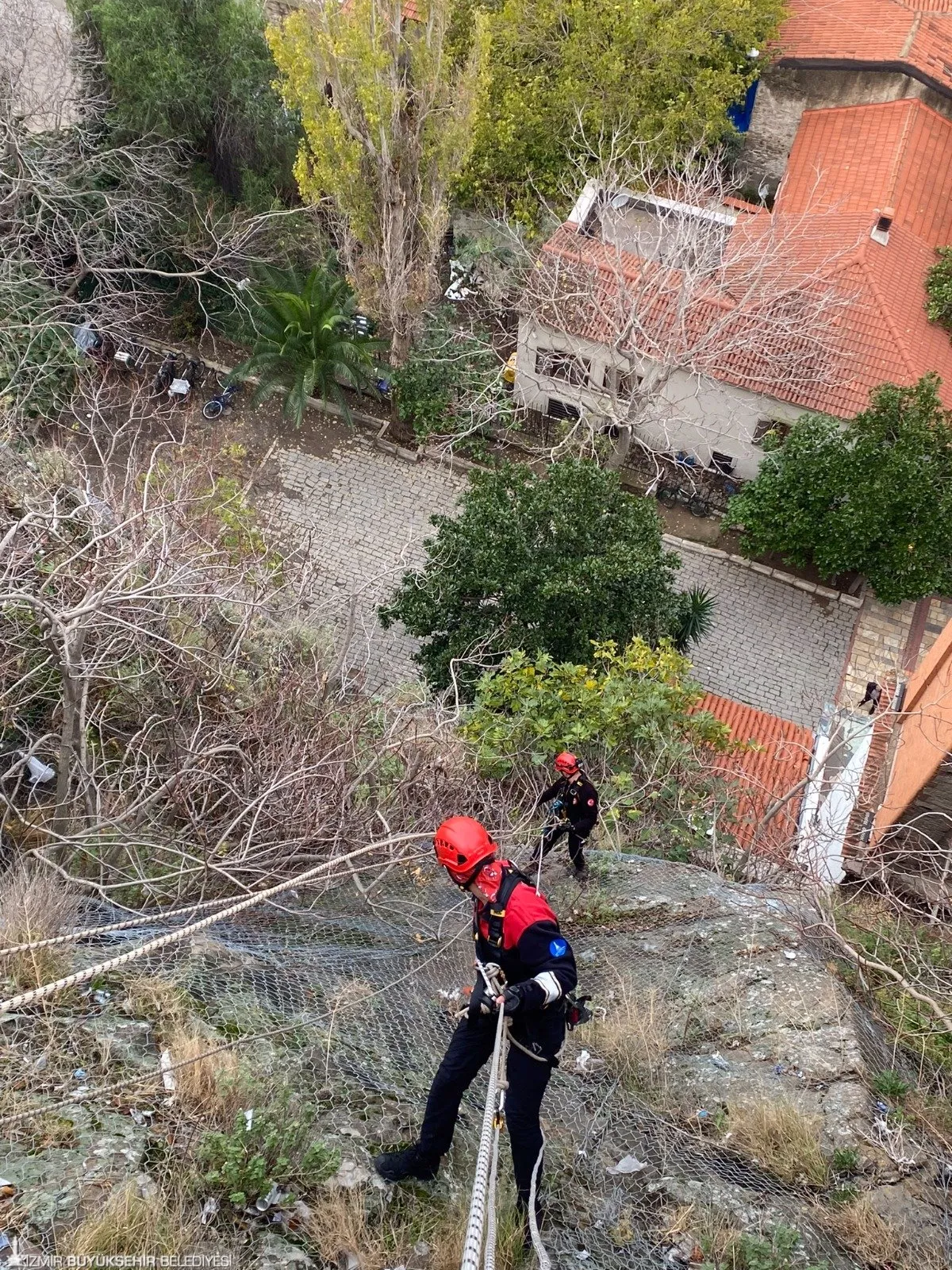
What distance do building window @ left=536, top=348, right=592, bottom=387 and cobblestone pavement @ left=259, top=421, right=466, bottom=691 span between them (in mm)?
2439

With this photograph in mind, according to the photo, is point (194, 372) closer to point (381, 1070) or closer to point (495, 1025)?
point (381, 1070)

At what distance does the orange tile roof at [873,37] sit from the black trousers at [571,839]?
17361 mm

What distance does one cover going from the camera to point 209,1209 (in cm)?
434

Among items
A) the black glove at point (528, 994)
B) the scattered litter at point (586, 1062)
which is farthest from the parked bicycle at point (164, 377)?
the black glove at point (528, 994)

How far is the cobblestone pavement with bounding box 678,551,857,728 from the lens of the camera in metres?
16.0

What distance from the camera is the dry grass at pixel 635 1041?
6.12m

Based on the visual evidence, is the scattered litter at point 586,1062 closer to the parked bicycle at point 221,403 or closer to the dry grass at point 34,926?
the dry grass at point 34,926

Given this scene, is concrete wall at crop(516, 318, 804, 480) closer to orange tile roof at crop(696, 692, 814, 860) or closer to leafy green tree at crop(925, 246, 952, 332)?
leafy green tree at crop(925, 246, 952, 332)

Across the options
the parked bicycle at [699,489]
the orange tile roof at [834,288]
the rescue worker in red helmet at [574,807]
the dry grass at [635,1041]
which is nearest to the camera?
the dry grass at [635,1041]

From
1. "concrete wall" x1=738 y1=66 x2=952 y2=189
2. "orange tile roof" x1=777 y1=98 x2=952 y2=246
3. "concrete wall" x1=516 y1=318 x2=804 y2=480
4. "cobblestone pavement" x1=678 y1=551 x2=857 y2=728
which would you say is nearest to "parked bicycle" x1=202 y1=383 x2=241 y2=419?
"concrete wall" x1=516 y1=318 x2=804 y2=480

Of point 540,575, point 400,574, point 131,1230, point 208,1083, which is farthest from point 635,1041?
point 400,574

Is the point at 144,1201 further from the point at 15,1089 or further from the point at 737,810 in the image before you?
the point at 737,810

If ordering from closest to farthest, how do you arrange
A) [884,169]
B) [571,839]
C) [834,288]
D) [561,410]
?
[571,839] → [834,288] → [884,169] → [561,410]

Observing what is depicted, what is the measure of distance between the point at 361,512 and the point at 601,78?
8814 mm
